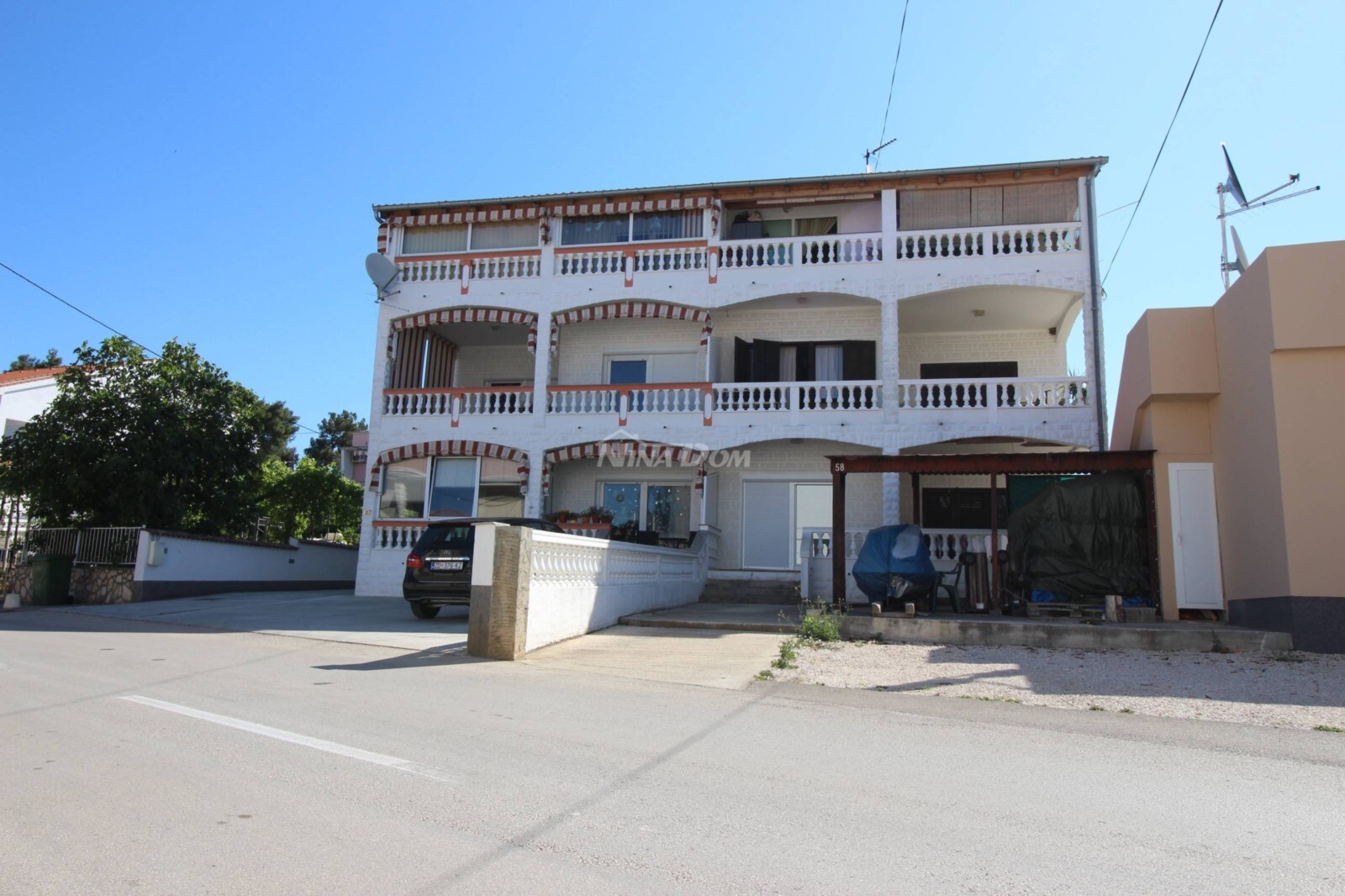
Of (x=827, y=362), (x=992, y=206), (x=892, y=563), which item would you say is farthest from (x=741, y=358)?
(x=892, y=563)

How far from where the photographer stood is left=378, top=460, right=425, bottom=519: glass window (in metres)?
21.9

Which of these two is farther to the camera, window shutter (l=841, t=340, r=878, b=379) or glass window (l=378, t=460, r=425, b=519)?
glass window (l=378, t=460, r=425, b=519)

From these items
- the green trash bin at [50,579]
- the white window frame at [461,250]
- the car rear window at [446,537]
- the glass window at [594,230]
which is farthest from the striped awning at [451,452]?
the car rear window at [446,537]

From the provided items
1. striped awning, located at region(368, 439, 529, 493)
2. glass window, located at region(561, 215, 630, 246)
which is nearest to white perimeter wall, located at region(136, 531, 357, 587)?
striped awning, located at region(368, 439, 529, 493)

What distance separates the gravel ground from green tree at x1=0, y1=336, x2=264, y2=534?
16495mm

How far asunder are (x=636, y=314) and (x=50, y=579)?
13557 mm

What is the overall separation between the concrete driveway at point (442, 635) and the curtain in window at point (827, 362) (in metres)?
9.61

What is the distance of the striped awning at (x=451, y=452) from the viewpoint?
21.2 m

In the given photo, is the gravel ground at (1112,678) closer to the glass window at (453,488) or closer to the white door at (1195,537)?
the white door at (1195,537)

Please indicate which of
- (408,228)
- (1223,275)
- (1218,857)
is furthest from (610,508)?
(1218,857)

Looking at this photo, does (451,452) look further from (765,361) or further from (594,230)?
(765,361)

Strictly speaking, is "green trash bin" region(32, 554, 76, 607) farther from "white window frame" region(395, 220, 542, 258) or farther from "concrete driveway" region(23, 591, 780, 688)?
"white window frame" region(395, 220, 542, 258)

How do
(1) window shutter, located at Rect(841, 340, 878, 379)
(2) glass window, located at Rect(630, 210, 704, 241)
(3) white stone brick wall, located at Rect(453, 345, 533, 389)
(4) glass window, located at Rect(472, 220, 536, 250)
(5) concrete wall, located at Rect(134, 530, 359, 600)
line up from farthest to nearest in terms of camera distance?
(3) white stone brick wall, located at Rect(453, 345, 533, 389) → (4) glass window, located at Rect(472, 220, 536, 250) → (2) glass window, located at Rect(630, 210, 704, 241) → (1) window shutter, located at Rect(841, 340, 878, 379) → (5) concrete wall, located at Rect(134, 530, 359, 600)

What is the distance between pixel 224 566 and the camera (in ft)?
69.6
